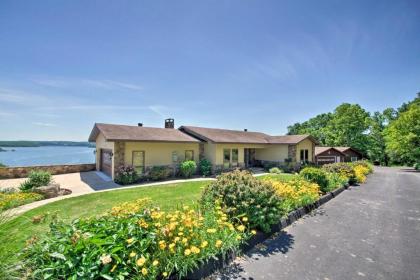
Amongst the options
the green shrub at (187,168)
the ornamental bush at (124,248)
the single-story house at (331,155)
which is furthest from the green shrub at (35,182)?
the single-story house at (331,155)

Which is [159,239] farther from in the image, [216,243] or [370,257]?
[370,257]

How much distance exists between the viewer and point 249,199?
5234mm

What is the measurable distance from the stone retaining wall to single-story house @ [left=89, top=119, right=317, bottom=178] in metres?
1.22

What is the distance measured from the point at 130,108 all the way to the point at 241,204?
16.4 metres

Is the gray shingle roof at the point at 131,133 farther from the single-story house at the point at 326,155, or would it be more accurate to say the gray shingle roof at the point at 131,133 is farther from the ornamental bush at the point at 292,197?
the single-story house at the point at 326,155

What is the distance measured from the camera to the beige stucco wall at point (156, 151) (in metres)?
15.5

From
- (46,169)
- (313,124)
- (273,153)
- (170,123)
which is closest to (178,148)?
(170,123)

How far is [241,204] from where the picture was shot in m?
5.19

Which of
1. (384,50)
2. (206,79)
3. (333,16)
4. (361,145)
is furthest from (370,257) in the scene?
(361,145)

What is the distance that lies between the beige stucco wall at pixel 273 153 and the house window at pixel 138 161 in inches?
589

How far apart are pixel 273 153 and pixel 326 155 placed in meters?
10.2

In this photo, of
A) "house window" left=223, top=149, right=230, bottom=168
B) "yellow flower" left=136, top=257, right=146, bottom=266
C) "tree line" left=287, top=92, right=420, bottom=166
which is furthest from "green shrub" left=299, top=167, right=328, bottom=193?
"tree line" left=287, top=92, right=420, bottom=166

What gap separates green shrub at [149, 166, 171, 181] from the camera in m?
15.7

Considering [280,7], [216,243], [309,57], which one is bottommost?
[216,243]
